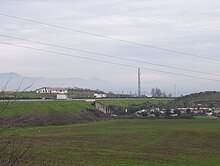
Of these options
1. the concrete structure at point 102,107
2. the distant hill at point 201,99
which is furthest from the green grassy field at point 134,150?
the distant hill at point 201,99

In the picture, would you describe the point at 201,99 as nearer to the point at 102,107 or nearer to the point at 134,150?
the point at 102,107

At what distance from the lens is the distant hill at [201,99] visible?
11450 centimetres

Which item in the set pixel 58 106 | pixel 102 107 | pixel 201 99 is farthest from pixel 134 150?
pixel 201 99

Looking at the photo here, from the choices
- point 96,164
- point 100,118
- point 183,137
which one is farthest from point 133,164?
point 100,118

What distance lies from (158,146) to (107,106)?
63.4 m

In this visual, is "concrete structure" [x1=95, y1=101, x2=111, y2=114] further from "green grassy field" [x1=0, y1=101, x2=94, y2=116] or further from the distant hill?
the distant hill

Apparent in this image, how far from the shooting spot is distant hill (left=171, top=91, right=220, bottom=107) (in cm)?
11450

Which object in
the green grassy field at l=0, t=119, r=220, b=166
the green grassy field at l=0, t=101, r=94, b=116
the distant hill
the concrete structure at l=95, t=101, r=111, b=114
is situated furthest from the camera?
the distant hill

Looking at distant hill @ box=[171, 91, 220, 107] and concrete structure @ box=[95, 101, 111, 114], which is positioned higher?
distant hill @ box=[171, 91, 220, 107]

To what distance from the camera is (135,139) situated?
43.4m

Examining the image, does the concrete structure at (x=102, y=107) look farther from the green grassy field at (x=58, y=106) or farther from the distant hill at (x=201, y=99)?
the distant hill at (x=201, y=99)

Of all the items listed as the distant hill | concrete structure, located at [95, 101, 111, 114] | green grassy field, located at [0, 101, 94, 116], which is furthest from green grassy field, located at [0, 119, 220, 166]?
the distant hill

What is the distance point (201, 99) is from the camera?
419 ft

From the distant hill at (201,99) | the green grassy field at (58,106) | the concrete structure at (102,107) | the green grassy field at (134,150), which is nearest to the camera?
the green grassy field at (134,150)
